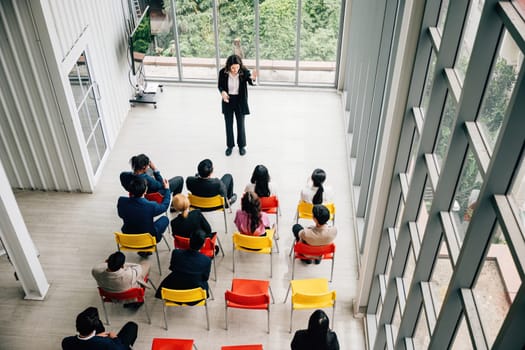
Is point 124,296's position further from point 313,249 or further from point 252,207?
point 313,249

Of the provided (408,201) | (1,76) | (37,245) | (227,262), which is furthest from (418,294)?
(1,76)

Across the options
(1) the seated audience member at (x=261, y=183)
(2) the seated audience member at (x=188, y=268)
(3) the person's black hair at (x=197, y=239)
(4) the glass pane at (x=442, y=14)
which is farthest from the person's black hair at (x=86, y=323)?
(4) the glass pane at (x=442, y=14)

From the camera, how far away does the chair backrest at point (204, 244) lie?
21.4ft

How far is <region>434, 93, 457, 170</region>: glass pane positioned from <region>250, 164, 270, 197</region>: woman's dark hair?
3091 millimetres

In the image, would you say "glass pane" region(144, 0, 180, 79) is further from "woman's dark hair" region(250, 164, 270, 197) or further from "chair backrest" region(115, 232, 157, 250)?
"chair backrest" region(115, 232, 157, 250)

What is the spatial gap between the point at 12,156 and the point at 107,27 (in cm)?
259

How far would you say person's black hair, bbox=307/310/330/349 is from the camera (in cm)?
505

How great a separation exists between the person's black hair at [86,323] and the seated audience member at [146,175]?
1.93 m

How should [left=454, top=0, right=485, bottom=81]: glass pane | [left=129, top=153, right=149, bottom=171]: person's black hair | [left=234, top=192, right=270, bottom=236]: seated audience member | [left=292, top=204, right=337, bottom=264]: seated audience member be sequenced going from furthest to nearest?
1. [left=129, top=153, right=149, bottom=171]: person's black hair
2. [left=234, top=192, right=270, bottom=236]: seated audience member
3. [left=292, top=204, right=337, bottom=264]: seated audience member
4. [left=454, top=0, right=485, bottom=81]: glass pane

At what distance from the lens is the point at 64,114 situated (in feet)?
24.9

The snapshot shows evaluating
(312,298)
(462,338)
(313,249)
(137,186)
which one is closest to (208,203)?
(137,186)

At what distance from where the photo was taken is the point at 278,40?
404 inches

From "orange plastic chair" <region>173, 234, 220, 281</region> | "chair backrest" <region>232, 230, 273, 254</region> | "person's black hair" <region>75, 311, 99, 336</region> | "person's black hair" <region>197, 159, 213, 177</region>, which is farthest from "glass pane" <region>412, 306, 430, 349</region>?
"person's black hair" <region>197, 159, 213, 177</region>

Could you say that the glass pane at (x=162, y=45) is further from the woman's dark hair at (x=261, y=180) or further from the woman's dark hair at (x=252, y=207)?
the woman's dark hair at (x=252, y=207)
